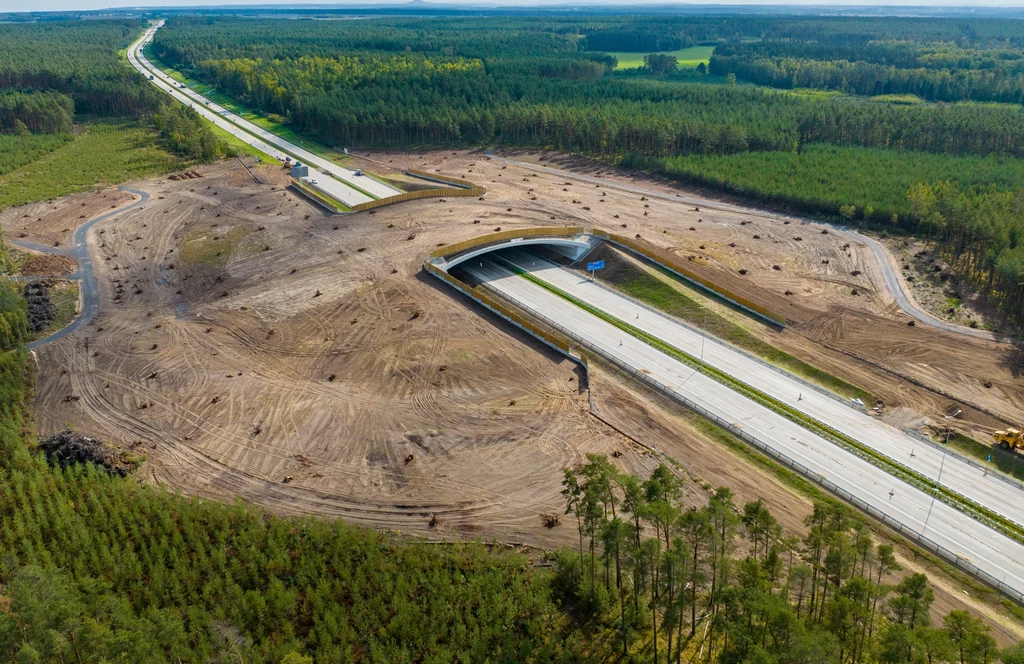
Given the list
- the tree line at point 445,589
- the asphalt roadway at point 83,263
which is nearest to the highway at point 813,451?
the tree line at point 445,589

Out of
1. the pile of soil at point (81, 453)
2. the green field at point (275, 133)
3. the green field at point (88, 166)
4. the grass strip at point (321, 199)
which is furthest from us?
the green field at point (275, 133)

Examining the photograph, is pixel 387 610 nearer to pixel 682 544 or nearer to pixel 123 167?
pixel 682 544

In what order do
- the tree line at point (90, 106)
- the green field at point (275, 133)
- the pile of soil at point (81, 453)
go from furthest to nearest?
the tree line at point (90, 106) < the green field at point (275, 133) < the pile of soil at point (81, 453)

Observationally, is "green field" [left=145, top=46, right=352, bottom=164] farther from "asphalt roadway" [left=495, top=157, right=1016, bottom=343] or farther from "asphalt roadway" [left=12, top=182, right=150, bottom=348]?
"asphalt roadway" [left=495, top=157, right=1016, bottom=343]

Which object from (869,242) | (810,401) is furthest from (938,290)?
(810,401)

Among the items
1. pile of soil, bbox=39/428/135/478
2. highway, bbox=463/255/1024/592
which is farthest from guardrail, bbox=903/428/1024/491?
pile of soil, bbox=39/428/135/478

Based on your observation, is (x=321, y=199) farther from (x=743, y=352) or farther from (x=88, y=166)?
(x=743, y=352)

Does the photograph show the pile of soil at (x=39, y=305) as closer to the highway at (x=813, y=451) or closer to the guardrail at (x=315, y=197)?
the guardrail at (x=315, y=197)
